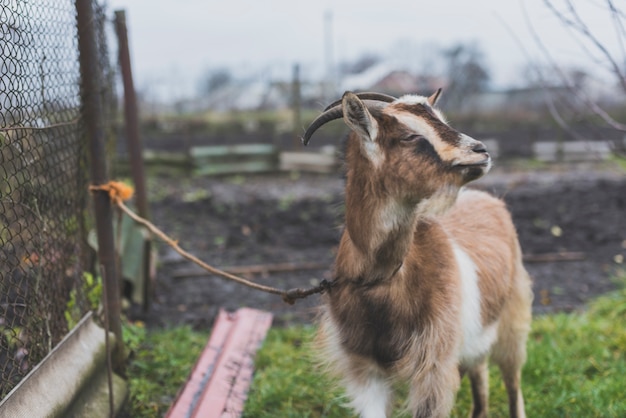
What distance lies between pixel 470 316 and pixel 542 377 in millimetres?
1515

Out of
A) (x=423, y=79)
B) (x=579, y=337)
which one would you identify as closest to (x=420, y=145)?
(x=579, y=337)

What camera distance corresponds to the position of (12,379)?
309 centimetres

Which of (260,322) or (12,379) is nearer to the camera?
(12,379)

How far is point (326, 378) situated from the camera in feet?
12.9

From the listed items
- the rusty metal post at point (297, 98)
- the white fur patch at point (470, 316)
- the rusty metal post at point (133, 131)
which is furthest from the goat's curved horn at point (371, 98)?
the rusty metal post at point (297, 98)

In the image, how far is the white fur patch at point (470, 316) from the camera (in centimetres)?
336

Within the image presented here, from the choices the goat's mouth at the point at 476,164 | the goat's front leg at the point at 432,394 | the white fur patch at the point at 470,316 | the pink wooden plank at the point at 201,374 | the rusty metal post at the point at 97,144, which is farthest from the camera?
the rusty metal post at the point at 97,144

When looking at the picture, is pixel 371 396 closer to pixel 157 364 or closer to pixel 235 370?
pixel 235 370

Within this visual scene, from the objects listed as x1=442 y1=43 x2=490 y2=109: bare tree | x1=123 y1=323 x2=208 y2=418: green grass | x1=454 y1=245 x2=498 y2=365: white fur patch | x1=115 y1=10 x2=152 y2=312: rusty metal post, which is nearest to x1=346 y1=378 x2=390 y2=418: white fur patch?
x1=454 y1=245 x2=498 y2=365: white fur patch

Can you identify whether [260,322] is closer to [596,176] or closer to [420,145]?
[420,145]

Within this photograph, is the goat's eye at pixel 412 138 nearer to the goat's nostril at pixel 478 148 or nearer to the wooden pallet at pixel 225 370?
the goat's nostril at pixel 478 148

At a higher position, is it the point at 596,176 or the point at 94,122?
the point at 94,122

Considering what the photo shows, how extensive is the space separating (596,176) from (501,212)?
1061cm

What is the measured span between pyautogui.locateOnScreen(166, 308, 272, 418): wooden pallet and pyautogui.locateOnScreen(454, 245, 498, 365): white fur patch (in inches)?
49.6
